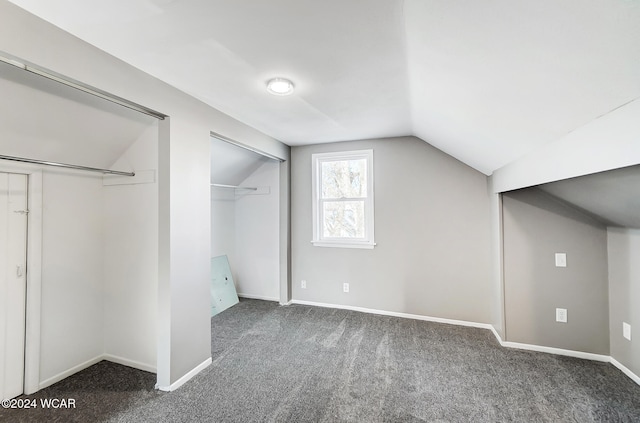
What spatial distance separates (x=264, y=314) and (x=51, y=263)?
7.53ft

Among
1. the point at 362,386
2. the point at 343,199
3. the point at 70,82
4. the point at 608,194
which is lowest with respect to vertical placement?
the point at 362,386

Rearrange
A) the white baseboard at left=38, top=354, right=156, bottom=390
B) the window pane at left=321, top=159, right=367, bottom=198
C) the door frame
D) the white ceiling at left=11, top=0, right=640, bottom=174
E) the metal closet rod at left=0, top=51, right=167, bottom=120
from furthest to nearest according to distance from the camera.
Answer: the window pane at left=321, top=159, right=367, bottom=198, the white baseboard at left=38, top=354, right=156, bottom=390, the door frame, the metal closet rod at left=0, top=51, right=167, bottom=120, the white ceiling at left=11, top=0, right=640, bottom=174

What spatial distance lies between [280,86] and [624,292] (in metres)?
3.45

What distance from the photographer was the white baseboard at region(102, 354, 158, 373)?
7.93ft

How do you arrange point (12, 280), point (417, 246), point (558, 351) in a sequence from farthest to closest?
point (417, 246)
point (558, 351)
point (12, 280)

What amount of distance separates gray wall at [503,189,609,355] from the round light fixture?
8.11ft

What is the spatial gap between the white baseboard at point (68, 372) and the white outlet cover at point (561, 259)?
4613mm

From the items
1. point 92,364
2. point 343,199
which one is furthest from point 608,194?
point 92,364

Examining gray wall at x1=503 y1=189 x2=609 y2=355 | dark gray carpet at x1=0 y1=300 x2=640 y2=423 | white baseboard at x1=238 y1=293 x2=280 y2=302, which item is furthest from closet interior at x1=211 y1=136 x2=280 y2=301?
gray wall at x1=503 y1=189 x2=609 y2=355

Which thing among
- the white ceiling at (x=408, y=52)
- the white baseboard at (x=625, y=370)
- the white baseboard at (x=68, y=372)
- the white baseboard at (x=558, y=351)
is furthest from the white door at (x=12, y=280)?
the white baseboard at (x=625, y=370)

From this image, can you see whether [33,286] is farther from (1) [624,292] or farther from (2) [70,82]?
(1) [624,292]

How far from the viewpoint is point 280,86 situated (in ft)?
6.70

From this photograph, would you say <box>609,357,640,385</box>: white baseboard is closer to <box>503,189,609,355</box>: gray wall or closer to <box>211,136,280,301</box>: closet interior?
<box>503,189,609,355</box>: gray wall

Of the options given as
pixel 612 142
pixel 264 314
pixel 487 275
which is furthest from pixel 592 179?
pixel 264 314
